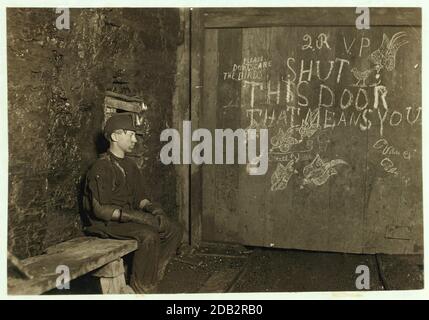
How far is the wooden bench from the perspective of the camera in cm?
218

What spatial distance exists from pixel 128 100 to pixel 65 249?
1391 mm

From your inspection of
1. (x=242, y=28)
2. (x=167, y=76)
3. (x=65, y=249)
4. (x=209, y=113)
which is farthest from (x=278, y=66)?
(x=65, y=249)

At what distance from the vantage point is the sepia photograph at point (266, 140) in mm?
3408

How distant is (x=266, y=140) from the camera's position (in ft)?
13.6

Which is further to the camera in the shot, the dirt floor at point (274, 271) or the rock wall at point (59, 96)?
the dirt floor at point (274, 271)

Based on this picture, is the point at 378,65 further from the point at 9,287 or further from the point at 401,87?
the point at 9,287

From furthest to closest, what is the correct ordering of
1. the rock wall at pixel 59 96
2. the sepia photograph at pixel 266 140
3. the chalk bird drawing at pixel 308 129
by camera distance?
the chalk bird drawing at pixel 308 129, the sepia photograph at pixel 266 140, the rock wall at pixel 59 96

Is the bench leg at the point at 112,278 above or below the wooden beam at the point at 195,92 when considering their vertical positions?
below

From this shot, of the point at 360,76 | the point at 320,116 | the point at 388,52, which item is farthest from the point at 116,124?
the point at 388,52

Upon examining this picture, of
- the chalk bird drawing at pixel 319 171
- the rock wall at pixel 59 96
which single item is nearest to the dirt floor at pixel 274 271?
the rock wall at pixel 59 96

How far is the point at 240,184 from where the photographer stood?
14.1ft

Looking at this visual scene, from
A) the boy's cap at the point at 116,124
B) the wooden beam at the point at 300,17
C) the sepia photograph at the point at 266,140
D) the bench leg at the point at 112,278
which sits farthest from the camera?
the wooden beam at the point at 300,17

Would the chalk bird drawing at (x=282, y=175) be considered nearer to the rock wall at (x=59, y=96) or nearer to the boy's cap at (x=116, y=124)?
the rock wall at (x=59, y=96)

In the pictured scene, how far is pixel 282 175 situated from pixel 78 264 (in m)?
2.33
